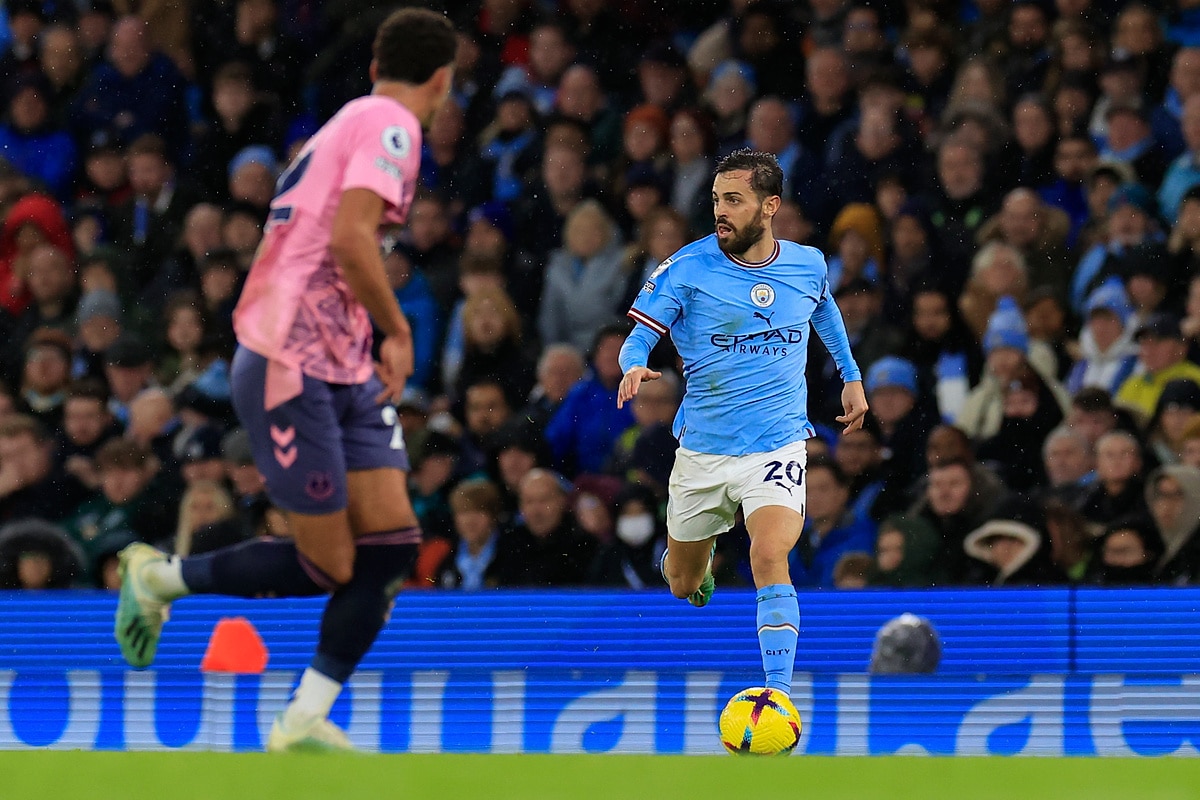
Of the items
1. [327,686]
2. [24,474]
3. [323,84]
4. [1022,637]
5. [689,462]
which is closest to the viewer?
[327,686]

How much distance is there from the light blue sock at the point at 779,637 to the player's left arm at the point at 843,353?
2.91ft

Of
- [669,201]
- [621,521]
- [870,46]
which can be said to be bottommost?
[621,521]

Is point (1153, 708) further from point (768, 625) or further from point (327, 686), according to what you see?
point (327, 686)

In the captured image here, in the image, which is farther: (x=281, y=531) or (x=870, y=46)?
(x=870, y=46)

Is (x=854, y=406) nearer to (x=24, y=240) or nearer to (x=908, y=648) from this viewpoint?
(x=908, y=648)

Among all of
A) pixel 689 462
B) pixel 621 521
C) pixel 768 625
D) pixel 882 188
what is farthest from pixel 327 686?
pixel 882 188

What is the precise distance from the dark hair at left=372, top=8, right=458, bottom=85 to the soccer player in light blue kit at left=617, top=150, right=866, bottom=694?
1958mm

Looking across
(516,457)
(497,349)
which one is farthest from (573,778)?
(497,349)

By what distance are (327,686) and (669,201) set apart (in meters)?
6.64

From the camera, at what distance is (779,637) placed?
736cm

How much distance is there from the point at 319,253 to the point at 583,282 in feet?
20.2

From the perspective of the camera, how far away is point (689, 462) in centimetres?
811

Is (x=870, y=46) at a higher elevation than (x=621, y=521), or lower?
higher

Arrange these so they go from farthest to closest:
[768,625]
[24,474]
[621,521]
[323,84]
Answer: [323,84], [24,474], [621,521], [768,625]
